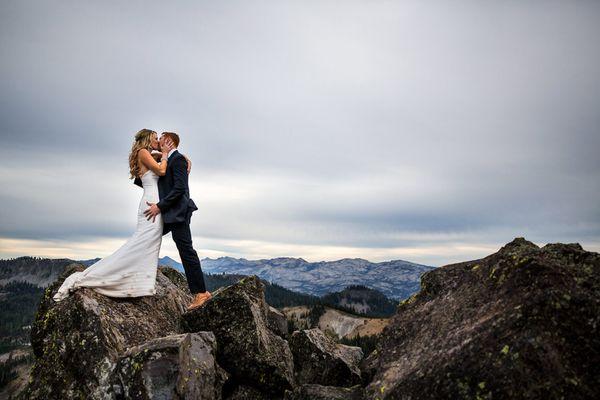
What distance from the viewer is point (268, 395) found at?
440 inches

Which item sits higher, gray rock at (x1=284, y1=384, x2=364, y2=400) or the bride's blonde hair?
the bride's blonde hair

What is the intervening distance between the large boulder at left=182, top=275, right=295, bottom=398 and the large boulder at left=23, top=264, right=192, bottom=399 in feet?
4.56

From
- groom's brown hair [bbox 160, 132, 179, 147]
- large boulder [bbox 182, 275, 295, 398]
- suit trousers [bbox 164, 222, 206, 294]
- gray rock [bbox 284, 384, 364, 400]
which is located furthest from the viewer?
groom's brown hair [bbox 160, 132, 179, 147]

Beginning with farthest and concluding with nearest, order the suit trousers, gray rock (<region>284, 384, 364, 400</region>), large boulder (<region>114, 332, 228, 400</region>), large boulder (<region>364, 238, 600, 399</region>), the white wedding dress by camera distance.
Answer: the suit trousers < the white wedding dress < gray rock (<region>284, 384, 364, 400</region>) < large boulder (<region>114, 332, 228, 400</region>) < large boulder (<region>364, 238, 600, 399</region>)

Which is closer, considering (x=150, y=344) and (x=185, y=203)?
(x=150, y=344)

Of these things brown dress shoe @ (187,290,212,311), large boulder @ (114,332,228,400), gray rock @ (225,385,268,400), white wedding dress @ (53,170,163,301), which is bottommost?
gray rock @ (225,385,268,400)

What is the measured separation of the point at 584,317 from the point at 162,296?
471 inches

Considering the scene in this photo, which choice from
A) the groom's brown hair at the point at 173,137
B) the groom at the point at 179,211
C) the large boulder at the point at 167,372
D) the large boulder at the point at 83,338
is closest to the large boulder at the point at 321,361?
the groom at the point at 179,211

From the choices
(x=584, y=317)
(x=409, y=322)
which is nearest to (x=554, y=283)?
(x=584, y=317)

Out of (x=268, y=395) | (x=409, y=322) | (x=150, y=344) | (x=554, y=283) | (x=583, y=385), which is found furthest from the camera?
(x=268, y=395)

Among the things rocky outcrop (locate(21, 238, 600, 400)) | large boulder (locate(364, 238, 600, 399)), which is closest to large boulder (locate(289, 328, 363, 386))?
rocky outcrop (locate(21, 238, 600, 400))

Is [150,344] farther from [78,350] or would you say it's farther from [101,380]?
[78,350]

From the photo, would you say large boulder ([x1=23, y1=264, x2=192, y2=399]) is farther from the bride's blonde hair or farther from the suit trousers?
the bride's blonde hair

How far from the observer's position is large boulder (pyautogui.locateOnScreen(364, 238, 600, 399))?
607 centimetres
